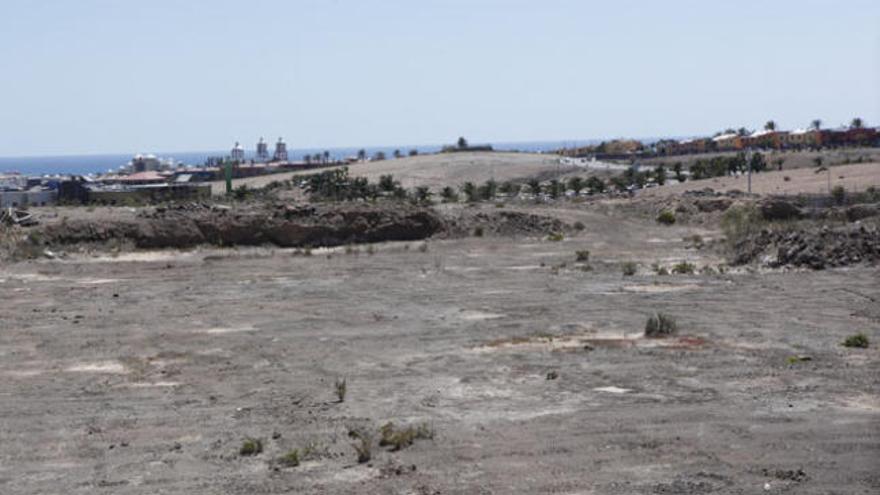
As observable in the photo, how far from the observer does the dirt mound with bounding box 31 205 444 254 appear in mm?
44062

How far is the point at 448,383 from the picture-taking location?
59.9 ft

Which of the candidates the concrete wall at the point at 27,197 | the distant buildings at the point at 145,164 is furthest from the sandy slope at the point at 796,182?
the distant buildings at the point at 145,164

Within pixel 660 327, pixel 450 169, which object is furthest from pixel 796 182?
pixel 660 327

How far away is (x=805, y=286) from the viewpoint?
29859 mm

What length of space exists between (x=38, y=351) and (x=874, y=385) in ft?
48.2

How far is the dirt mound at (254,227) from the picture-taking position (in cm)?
4406

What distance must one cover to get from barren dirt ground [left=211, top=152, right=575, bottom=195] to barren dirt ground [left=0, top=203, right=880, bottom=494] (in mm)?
54245

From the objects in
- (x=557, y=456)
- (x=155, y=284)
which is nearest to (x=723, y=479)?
(x=557, y=456)

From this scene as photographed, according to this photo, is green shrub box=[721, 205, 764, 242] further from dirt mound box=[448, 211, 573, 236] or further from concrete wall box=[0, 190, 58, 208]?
concrete wall box=[0, 190, 58, 208]

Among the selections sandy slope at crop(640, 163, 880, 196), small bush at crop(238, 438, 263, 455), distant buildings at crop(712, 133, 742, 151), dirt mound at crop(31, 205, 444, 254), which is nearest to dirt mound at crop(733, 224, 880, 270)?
dirt mound at crop(31, 205, 444, 254)

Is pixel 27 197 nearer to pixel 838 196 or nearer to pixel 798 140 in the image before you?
pixel 838 196

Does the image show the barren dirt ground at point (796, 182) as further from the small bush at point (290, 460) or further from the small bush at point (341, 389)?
the small bush at point (290, 460)

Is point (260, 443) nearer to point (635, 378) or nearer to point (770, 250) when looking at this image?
point (635, 378)

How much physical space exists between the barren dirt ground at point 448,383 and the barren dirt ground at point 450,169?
54245mm
